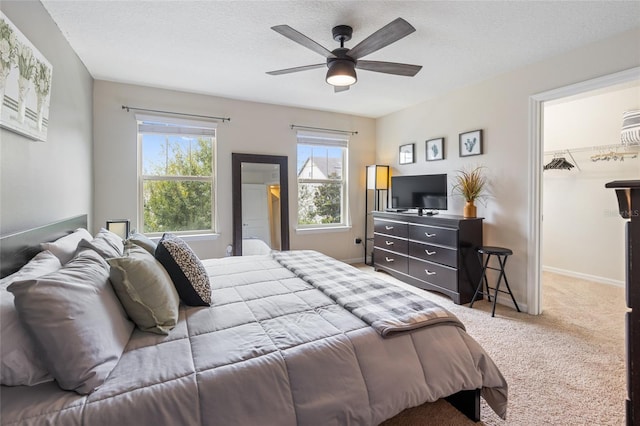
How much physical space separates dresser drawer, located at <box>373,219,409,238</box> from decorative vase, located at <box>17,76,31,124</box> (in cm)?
367

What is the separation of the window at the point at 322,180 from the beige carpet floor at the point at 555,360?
83.9 inches

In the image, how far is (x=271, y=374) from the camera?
43.3 inches

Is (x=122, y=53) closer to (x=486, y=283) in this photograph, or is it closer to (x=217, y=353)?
(x=217, y=353)

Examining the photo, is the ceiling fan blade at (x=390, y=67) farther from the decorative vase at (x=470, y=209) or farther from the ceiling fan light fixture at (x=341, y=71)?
the decorative vase at (x=470, y=209)

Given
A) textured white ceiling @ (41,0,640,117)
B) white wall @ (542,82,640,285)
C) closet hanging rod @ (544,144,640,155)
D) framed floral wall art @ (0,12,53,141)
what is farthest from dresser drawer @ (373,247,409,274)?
framed floral wall art @ (0,12,53,141)

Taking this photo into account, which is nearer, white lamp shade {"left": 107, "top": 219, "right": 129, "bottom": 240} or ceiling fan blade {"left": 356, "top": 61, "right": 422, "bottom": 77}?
ceiling fan blade {"left": 356, "top": 61, "right": 422, "bottom": 77}

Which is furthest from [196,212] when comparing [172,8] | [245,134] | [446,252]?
[446,252]

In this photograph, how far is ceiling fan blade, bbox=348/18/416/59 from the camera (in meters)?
1.83

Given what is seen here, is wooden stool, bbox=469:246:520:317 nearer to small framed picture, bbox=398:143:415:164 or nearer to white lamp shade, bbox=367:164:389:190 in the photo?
small framed picture, bbox=398:143:415:164

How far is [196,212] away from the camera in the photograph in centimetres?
405

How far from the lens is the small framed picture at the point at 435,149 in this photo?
4.02 meters

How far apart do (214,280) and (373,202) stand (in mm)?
3651

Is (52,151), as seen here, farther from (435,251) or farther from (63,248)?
(435,251)

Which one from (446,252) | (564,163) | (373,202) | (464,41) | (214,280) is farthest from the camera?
(373,202)
